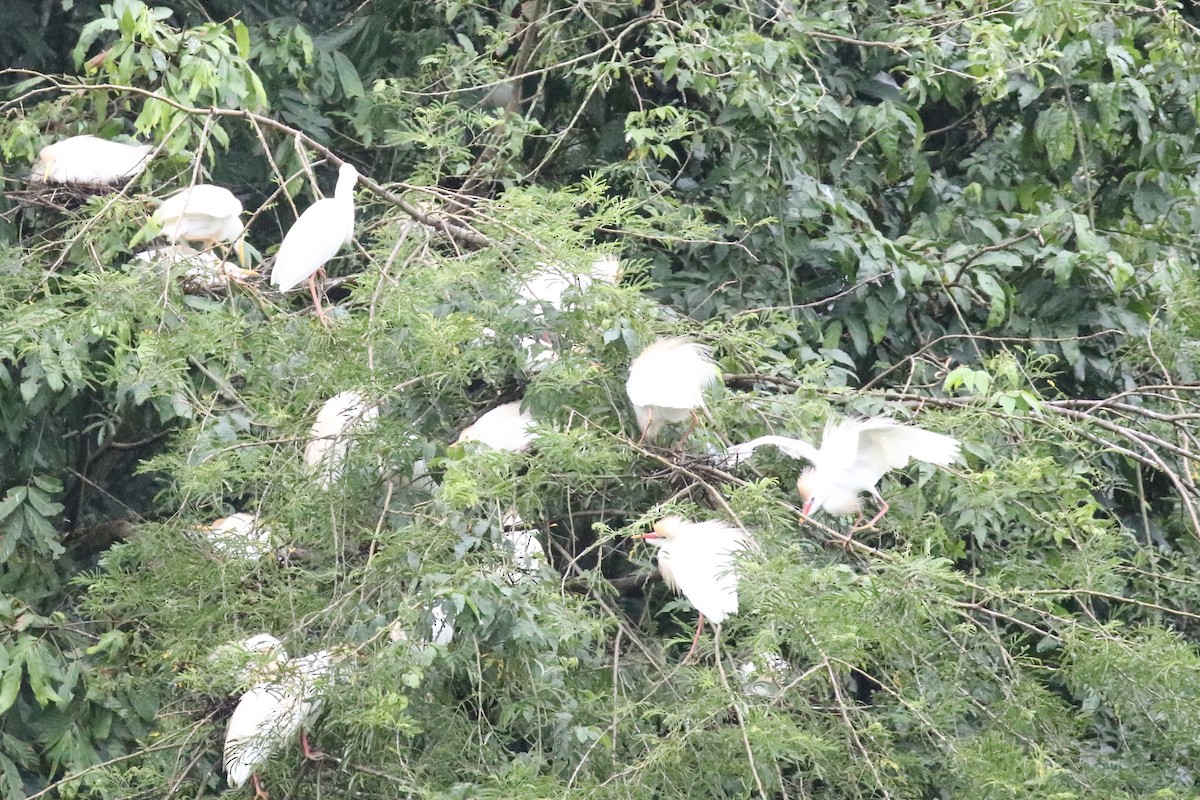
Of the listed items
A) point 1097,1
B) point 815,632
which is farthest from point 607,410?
point 1097,1

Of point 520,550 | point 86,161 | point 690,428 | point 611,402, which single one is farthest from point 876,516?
point 86,161

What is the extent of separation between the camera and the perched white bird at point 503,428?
6.15ft

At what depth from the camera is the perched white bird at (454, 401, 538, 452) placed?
6.15 feet

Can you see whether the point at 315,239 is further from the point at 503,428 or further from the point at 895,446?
the point at 895,446

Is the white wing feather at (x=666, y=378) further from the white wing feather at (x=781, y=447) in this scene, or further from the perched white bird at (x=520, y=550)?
the perched white bird at (x=520, y=550)

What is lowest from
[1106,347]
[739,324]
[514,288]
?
[1106,347]

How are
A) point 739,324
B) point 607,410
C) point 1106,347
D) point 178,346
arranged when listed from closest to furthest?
point 607,410, point 178,346, point 739,324, point 1106,347

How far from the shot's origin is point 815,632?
1.54 meters

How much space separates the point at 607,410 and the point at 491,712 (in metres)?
0.43

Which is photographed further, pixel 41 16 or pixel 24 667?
pixel 41 16

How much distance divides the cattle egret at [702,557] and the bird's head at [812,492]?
16 cm

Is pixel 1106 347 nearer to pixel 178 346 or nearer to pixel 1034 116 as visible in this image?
pixel 1034 116

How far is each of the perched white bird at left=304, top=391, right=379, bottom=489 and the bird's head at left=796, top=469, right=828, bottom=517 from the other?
1.95ft

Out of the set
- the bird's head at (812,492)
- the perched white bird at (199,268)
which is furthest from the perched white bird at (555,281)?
the perched white bird at (199,268)
